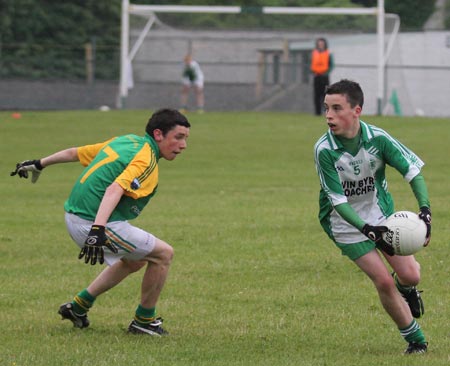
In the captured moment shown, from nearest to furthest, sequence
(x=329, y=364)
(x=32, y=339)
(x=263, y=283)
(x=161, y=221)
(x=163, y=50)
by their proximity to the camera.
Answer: (x=329, y=364)
(x=32, y=339)
(x=263, y=283)
(x=161, y=221)
(x=163, y=50)

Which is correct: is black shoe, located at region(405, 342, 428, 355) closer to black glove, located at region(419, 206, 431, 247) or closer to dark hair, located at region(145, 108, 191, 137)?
black glove, located at region(419, 206, 431, 247)

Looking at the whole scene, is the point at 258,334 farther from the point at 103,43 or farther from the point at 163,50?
the point at 103,43

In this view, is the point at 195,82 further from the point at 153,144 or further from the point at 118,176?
the point at 118,176

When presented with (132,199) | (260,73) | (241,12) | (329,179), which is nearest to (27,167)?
(132,199)

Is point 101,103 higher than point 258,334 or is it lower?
lower

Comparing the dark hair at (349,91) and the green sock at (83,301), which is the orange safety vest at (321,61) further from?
the dark hair at (349,91)

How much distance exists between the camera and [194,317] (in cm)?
870

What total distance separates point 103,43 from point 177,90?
13.6m

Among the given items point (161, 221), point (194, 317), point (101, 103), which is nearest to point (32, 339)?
point (194, 317)

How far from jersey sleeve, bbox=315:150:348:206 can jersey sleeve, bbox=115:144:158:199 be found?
1.17 metres

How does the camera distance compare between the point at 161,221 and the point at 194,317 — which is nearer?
the point at 194,317

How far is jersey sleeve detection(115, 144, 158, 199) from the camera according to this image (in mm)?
7414

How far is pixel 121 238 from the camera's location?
7.63 meters

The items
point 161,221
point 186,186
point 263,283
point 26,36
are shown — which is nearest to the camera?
point 263,283
